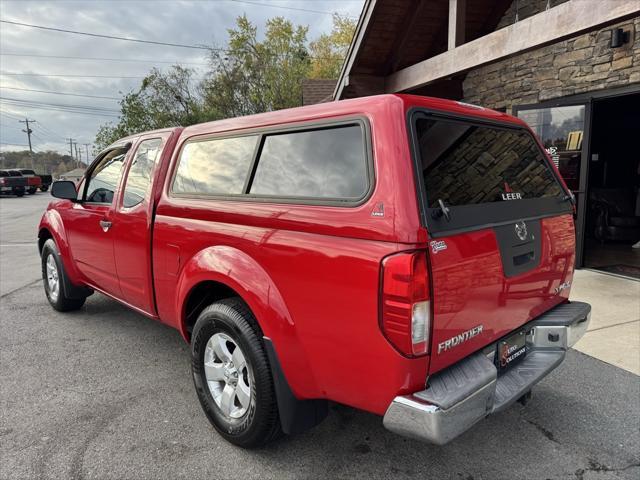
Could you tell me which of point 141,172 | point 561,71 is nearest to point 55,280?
point 141,172

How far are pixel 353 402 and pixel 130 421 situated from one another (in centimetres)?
166

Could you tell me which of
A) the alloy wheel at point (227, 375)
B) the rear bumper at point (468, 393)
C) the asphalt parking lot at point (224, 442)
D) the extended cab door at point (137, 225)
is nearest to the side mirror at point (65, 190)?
the extended cab door at point (137, 225)

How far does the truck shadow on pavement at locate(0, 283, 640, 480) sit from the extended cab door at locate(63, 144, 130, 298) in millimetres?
754

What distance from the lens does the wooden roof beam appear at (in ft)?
15.3

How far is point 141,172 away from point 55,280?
7.58 ft

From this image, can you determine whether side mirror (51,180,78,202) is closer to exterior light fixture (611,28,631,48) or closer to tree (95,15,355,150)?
exterior light fixture (611,28,631,48)

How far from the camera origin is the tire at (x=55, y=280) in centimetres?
483

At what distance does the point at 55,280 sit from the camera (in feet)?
16.7

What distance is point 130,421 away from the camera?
2.96 meters

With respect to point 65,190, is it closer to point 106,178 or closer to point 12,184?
point 106,178

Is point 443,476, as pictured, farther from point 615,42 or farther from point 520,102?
point 520,102

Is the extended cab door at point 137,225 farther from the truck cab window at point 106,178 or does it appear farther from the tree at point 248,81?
the tree at point 248,81

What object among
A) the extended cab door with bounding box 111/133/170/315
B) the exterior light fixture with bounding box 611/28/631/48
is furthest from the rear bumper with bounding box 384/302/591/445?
the exterior light fixture with bounding box 611/28/631/48

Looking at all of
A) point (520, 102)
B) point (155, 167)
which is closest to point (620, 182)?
point (520, 102)
